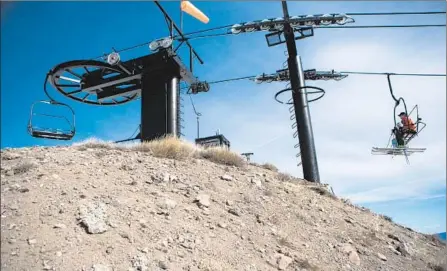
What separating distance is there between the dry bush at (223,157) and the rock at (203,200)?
3925 mm

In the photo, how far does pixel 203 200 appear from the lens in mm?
10055

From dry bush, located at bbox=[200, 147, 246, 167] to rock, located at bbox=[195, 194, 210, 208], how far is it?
155 inches

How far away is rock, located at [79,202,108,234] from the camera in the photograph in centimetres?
757

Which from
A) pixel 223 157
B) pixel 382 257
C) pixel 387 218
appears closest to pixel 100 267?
pixel 382 257

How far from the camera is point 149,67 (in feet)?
59.9

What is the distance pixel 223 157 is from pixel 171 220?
19.9 feet

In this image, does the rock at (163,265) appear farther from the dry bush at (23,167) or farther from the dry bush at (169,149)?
the dry bush at (169,149)

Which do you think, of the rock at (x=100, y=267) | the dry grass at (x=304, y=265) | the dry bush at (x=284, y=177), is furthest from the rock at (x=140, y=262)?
the dry bush at (x=284, y=177)

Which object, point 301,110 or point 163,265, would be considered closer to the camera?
point 163,265

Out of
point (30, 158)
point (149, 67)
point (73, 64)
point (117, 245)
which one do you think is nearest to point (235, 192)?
point (117, 245)

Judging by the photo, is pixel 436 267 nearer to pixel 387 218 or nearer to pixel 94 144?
pixel 387 218

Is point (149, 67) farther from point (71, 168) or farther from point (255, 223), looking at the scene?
point (255, 223)

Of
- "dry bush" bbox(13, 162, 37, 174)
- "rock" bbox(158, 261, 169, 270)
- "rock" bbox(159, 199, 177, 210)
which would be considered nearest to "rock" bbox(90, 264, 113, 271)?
"rock" bbox(158, 261, 169, 270)

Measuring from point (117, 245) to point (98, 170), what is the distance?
3.61 meters
